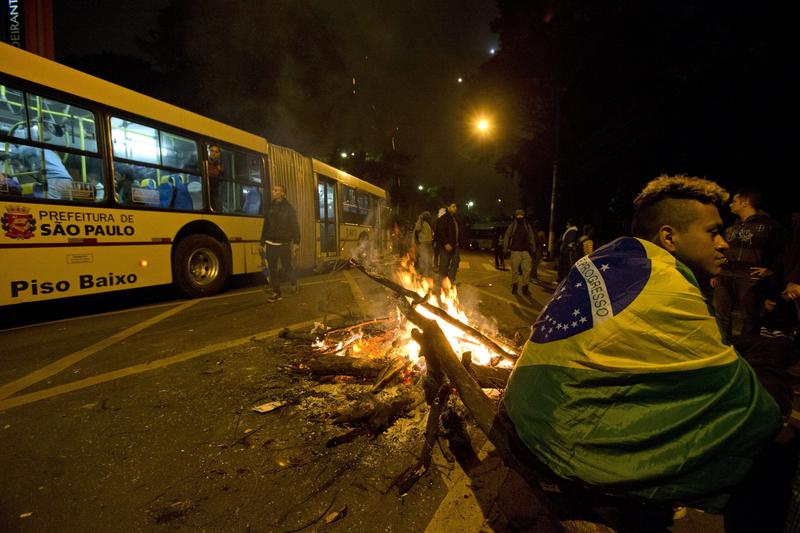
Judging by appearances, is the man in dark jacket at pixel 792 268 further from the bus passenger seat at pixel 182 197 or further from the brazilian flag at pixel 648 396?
the bus passenger seat at pixel 182 197

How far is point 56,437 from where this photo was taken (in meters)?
2.77

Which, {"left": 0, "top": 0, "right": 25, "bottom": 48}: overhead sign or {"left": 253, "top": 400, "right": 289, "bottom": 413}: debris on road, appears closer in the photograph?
{"left": 253, "top": 400, "right": 289, "bottom": 413}: debris on road

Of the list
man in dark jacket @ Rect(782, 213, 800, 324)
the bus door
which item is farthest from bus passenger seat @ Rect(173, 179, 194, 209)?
man in dark jacket @ Rect(782, 213, 800, 324)

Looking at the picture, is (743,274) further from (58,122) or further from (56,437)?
(58,122)

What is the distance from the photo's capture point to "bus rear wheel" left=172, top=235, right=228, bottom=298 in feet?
24.1

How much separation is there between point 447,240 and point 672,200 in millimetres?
7235

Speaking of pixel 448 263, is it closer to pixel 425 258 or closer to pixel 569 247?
→ pixel 425 258

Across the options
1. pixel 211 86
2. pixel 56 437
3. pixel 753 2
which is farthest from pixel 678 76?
pixel 211 86

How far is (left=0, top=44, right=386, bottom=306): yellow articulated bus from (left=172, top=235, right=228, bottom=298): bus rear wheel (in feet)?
0.07

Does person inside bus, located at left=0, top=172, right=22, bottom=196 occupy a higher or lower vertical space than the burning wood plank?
higher

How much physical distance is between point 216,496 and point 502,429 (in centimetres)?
178

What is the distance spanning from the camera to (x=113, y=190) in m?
6.35

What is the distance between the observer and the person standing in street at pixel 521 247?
30.1ft

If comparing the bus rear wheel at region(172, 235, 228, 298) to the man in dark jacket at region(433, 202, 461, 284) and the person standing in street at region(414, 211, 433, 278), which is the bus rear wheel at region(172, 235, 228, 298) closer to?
the man in dark jacket at region(433, 202, 461, 284)
